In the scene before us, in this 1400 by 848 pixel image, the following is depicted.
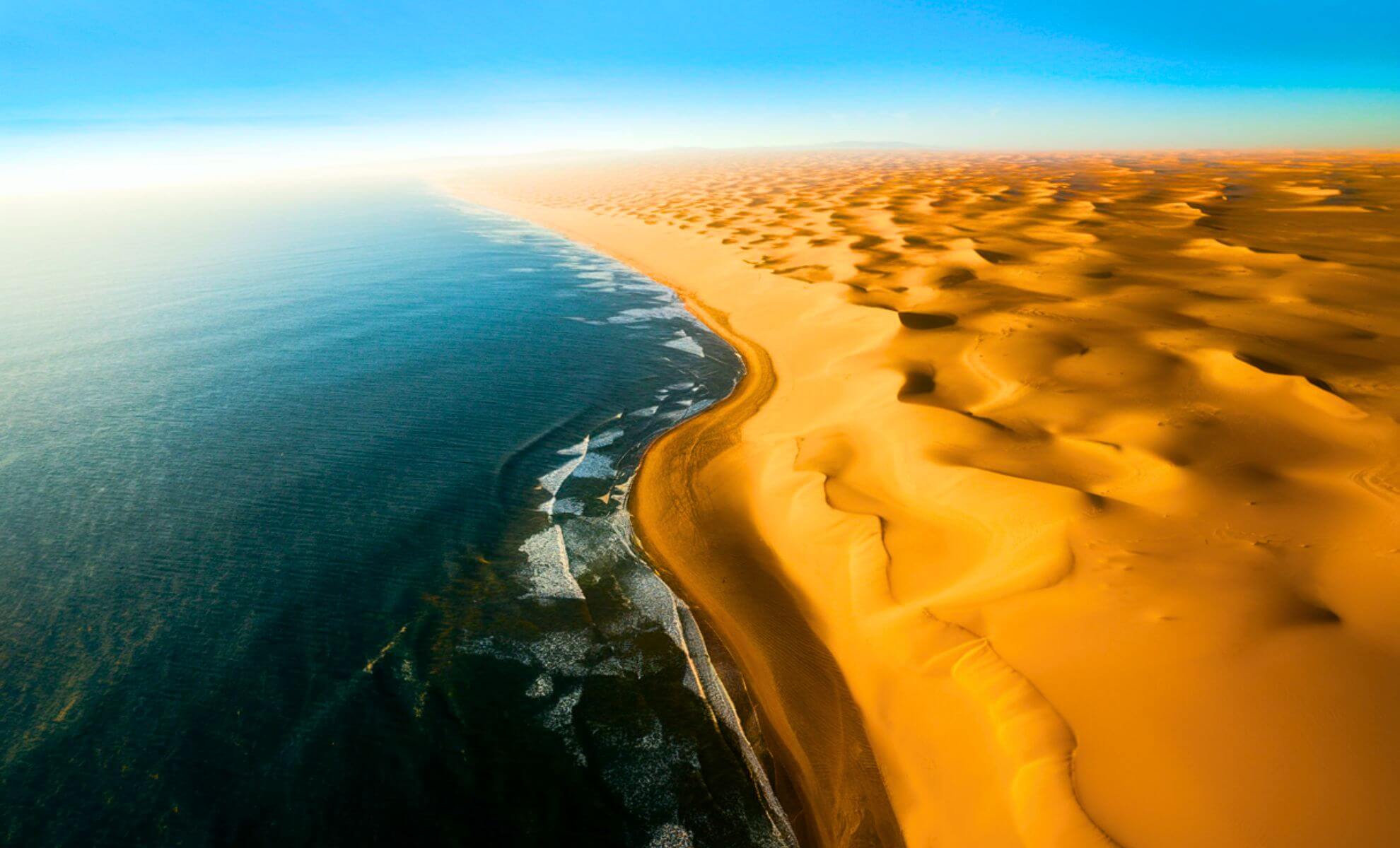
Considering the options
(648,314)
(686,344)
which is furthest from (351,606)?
(648,314)

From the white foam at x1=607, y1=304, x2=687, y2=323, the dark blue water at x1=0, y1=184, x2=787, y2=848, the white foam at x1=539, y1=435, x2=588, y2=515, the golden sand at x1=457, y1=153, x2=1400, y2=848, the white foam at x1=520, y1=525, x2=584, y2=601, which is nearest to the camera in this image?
the golden sand at x1=457, y1=153, x2=1400, y2=848

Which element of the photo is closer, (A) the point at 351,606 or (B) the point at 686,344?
(A) the point at 351,606

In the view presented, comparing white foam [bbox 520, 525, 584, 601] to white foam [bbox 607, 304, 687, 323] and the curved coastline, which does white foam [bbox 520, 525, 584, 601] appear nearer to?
the curved coastline

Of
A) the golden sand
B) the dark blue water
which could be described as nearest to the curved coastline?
the golden sand

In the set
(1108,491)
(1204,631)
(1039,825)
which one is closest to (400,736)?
(1039,825)

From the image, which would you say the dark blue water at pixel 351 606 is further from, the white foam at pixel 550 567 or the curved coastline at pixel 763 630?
the curved coastline at pixel 763 630

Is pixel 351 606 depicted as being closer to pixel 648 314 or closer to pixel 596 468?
pixel 596 468
